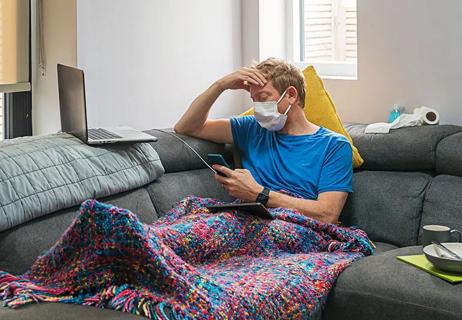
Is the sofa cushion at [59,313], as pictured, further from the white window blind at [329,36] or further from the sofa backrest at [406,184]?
the white window blind at [329,36]

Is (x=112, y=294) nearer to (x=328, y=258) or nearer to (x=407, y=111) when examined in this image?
(x=328, y=258)

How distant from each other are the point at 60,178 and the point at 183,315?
76 centimetres

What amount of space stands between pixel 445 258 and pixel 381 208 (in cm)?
70

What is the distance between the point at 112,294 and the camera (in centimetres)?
211

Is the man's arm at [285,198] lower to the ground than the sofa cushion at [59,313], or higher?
higher

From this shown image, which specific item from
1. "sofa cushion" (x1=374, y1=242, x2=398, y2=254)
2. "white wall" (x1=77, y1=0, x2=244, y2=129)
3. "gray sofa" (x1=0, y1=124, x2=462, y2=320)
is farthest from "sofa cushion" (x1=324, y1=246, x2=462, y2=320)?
"white wall" (x1=77, y1=0, x2=244, y2=129)

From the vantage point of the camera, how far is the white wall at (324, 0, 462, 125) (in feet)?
11.3

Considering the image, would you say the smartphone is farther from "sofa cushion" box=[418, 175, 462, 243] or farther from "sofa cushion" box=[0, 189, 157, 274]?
"sofa cushion" box=[418, 175, 462, 243]

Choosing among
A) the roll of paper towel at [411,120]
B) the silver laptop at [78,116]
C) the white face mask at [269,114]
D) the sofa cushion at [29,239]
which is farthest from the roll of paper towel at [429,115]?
the sofa cushion at [29,239]

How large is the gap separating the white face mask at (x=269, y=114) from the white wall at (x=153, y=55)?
0.88m

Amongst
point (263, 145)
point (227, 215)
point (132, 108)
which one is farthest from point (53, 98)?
point (227, 215)

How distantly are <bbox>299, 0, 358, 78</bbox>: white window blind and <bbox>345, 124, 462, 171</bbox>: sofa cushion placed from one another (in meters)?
0.84

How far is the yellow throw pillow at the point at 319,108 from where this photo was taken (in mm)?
3318

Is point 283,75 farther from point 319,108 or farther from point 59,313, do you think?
point 59,313
